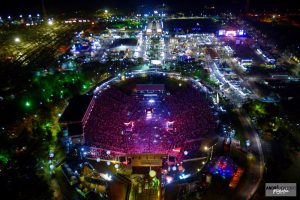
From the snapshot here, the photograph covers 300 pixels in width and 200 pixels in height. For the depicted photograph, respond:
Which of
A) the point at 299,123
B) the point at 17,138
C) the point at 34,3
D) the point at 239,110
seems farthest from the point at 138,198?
the point at 34,3

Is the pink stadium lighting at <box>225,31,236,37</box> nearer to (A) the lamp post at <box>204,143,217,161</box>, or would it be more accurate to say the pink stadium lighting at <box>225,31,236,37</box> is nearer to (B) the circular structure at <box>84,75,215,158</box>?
(B) the circular structure at <box>84,75,215,158</box>

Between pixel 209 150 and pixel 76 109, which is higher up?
pixel 76 109

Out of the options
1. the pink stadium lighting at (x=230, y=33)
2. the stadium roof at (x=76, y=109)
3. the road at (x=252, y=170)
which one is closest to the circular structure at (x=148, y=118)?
the stadium roof at (x=76, y=109)

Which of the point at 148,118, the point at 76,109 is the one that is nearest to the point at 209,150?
the point at 148,118

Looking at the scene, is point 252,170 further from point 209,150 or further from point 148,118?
point 148,118

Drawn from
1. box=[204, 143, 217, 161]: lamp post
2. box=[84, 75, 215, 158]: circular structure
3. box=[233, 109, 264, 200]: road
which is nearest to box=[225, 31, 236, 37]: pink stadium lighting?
box=[84, 75, 215, 158]: circular structure

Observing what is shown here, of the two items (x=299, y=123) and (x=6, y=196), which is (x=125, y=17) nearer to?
(x=299, y=123)

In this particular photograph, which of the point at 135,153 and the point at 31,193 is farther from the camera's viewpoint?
the point at 135,153
